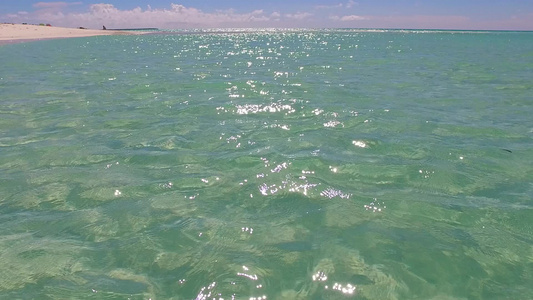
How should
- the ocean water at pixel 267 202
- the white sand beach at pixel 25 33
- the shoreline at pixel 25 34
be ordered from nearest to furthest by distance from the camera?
the ocean water at pixel 267 202 < the shoreline at pixel 25 34 < the white sand beach at pixel 25 33

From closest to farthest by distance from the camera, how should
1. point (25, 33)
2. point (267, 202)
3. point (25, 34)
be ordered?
point (267, 202), point (25, 34), point (25, 33)

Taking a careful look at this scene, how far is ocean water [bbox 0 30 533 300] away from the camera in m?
3.48

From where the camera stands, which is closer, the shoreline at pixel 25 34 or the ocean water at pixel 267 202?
the ocean water at pixel 267 202

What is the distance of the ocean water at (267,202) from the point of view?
3.48 m

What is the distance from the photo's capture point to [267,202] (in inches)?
194

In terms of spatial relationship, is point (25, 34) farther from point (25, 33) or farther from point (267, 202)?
point (267, 202)

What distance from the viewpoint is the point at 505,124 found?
8.58 metres

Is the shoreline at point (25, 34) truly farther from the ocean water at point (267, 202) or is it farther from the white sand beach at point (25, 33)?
the ocean water at point (267, 202)

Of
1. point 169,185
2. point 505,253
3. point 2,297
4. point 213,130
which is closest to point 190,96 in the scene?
point 213,130

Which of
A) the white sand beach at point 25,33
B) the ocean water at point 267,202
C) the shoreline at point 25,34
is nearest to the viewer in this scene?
the ocean water at point 267,202

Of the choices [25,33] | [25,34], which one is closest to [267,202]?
[25,34]

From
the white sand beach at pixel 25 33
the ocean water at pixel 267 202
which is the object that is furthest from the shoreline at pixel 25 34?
the ocean water at pixel 267 202

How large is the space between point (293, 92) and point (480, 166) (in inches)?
313

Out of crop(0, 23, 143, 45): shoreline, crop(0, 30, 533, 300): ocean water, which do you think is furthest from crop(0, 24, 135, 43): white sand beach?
crop(0, 30, 533, 300): ocean water
